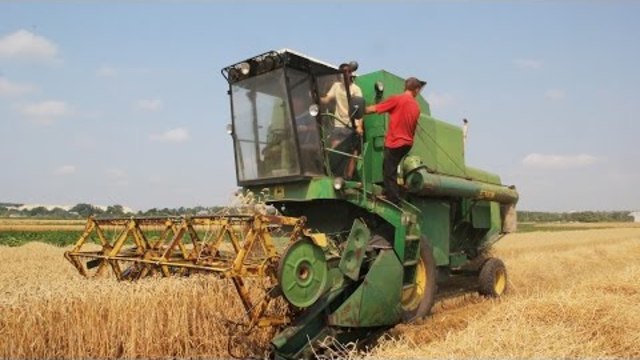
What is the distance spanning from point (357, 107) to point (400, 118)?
2.24ft

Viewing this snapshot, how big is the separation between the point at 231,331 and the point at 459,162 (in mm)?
5131

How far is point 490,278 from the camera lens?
29.5ft

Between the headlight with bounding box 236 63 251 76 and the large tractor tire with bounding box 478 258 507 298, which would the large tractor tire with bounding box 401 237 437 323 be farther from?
the headlight with bounding box 236 63 251 76

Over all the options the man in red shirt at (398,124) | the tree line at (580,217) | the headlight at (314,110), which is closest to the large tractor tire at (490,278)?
the man in red shirt at (398,124)

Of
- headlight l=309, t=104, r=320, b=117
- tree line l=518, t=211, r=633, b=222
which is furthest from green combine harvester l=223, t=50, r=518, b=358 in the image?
tree line l=518, t=211, r=633, b=222

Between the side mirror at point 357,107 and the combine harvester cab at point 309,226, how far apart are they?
0.03 m

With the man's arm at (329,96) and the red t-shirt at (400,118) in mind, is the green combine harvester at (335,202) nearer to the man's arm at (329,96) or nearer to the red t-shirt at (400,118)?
the man's arm at (329,96)

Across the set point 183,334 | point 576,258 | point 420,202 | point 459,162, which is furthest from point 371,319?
point 576,258

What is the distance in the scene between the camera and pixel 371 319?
223 inches

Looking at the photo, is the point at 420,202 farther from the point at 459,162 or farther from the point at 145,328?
the point at 145,328

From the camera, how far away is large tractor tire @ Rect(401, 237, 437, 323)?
663cm

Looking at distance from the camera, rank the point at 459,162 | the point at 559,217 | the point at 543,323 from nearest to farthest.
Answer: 1. the point at 543,323
2. the point at 459,162
3. the point at 559,217

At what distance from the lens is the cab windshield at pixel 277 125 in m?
6.38

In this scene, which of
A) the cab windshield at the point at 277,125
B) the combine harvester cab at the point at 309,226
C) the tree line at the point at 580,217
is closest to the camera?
the combine harvester cab at the point at 309,226
